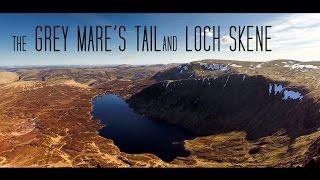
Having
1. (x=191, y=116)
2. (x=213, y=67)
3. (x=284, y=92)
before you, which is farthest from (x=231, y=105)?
(x=213, y=67)

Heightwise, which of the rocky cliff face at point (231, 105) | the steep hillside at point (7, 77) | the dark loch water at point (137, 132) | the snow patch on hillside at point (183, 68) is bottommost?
the dark loch water at point (137, 132)

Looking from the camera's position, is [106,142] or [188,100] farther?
[188,100]

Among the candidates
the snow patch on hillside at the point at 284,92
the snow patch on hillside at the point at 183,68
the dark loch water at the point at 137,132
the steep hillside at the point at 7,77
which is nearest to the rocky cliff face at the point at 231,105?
the snow patch on hillside at the point at 284,92

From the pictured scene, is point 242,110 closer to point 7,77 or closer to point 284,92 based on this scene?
point 284,92

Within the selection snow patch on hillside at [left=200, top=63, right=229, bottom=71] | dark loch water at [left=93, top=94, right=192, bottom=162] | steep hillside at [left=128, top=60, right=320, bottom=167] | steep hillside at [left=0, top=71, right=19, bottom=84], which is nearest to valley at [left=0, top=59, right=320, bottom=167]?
snow patch on hillside at [left=200, top=63, right=229, bottom=71]

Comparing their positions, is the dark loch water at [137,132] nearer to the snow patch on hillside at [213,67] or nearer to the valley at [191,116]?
→ the valley at [191,116]

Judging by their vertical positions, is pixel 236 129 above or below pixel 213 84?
below

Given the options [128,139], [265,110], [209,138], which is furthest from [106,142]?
[265,110]

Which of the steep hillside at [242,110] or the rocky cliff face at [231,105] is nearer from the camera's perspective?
the steep hillside at [242,110]
